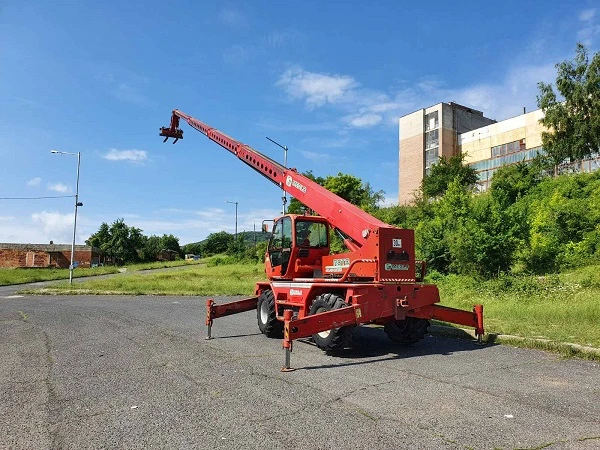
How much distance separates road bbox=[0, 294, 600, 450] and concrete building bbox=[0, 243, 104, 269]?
2757 inches

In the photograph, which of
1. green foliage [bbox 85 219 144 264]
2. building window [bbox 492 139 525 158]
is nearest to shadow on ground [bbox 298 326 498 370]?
building window [bbox 492 139 525 158]

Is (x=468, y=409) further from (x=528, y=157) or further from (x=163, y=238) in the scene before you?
(x=163, y=238)

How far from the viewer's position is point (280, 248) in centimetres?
1180

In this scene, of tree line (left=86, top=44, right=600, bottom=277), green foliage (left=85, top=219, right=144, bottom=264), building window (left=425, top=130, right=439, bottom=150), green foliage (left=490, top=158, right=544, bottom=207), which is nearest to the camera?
tree line (left=86, top=44, right=600, bottom=277)

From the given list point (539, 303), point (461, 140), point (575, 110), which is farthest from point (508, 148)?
point (539, 303)

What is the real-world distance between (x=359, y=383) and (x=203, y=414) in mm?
2463

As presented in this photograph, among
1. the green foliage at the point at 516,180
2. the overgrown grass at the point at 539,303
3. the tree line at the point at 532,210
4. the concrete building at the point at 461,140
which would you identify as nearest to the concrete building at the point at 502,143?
the concrete building at the point at 461,140

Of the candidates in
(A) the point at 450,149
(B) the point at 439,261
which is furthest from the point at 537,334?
(A) the point at 450,149

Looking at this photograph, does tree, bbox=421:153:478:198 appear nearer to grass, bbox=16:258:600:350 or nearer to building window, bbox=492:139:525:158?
building window, bbox=492:139:525:158

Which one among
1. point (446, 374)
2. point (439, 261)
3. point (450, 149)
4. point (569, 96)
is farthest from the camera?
point (450, 149)

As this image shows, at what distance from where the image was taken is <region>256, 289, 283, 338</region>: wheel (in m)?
11.3

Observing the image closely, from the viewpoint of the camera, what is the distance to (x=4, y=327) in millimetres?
13359

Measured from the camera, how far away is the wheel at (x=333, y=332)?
352 inches

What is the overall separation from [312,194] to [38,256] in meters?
76.9
